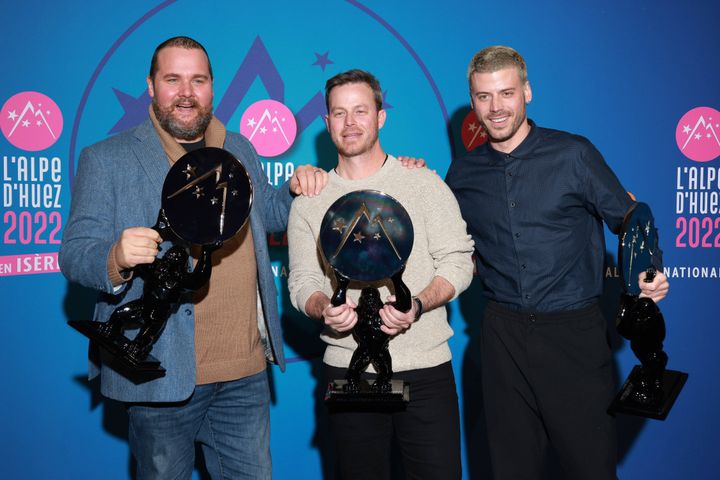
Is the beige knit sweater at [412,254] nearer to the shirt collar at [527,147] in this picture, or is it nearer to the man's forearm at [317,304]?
the man's forearm at [317,304]

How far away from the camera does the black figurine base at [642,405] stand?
6.96 feet

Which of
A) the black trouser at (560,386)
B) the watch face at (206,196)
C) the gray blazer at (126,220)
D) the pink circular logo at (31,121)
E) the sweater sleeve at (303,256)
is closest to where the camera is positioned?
the watch face at (206,196)

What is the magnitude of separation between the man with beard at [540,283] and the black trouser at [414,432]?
34 cm

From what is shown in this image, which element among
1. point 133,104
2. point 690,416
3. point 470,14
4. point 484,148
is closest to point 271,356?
point 484,148

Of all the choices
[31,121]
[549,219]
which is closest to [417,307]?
[549,219]

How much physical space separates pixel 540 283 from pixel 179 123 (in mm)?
1347

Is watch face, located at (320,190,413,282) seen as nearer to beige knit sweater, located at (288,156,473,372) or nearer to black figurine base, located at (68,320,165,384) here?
beige knit sweater, located at (288,156,473,372)

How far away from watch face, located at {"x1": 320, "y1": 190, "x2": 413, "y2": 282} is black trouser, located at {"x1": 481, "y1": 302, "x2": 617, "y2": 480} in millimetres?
648

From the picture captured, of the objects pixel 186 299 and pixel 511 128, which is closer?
pixel 186 299

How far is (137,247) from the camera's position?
177 cm

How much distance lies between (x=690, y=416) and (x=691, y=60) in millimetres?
1916

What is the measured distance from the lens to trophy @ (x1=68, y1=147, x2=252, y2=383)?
73.4 inches

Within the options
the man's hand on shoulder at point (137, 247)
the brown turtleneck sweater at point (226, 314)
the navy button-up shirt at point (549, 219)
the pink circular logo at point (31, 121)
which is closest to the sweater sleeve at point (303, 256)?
the brown turtleneck sweater at point (226, 314)

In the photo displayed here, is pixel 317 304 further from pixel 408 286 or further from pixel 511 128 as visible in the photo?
pixel 511 128
